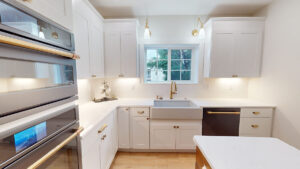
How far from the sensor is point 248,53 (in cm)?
222

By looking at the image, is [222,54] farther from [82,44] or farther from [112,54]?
[82,44]

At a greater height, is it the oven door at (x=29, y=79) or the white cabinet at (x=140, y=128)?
the oven door at (x=29, y=79)

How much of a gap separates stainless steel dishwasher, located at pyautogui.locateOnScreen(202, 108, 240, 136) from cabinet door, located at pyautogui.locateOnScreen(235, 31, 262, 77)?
79cm

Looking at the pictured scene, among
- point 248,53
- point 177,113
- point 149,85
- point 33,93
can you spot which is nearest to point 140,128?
point 177,113

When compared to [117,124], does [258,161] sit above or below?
above

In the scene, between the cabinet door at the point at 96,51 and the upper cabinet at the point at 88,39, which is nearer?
the upper cabinet at the point at 88,39

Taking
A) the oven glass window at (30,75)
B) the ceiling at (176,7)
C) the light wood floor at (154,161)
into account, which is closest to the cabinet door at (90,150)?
the oven glass window at (30,75)

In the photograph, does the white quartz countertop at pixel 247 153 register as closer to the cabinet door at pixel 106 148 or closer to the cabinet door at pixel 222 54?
the cabinet door at pixel 106 148

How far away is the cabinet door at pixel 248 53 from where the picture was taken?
7.16 ft

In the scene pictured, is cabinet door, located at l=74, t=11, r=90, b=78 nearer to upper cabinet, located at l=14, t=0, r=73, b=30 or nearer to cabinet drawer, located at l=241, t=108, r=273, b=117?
upper cabinet, located at l=14, t=0, r=73, b=30

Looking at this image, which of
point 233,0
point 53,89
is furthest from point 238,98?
point 53,89

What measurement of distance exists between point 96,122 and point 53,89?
0.73 metres

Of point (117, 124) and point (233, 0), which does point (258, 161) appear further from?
point (233, 0)

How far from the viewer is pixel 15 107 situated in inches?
18.9
